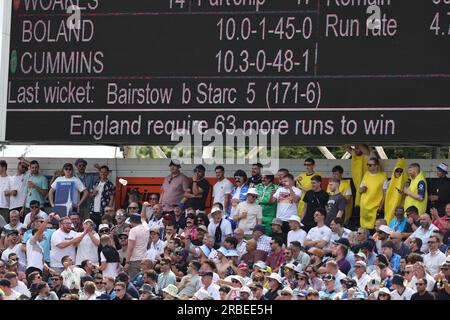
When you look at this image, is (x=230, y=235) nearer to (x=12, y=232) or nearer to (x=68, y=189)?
(x=68, y=189)

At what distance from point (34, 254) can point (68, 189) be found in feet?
5.02

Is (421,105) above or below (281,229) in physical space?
above

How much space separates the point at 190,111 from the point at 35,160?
310 cm

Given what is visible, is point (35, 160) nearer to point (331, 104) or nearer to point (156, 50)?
point (156, 50)

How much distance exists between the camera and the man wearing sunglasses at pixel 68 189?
22859 millimetres

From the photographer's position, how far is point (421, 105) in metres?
20.7

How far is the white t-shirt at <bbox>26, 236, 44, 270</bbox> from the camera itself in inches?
846

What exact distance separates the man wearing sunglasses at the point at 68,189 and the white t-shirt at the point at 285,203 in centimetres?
284

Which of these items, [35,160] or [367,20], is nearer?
[367,20]

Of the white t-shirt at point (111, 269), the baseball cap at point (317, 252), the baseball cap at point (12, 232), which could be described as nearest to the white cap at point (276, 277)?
the baseball cap at point (317, 252)

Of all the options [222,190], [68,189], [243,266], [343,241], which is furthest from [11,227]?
[343,241]
